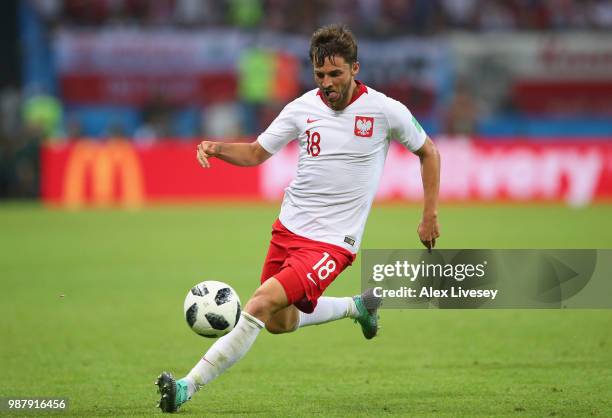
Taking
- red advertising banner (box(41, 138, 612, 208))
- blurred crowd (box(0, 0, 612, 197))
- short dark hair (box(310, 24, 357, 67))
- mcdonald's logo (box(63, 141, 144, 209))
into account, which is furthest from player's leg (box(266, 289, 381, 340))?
blurred crowd (box(0, 0, 612, 197))

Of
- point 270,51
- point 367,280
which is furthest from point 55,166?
point 367,280

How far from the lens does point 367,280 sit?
25.8ft

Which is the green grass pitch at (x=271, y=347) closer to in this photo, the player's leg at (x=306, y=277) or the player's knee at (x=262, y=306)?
the player's leg at (x=306, y=277)

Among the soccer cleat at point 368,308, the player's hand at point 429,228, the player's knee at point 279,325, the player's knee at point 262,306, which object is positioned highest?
the player's hand at point 429,228

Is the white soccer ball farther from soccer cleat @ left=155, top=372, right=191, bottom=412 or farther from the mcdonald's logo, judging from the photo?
the mcdonald's logo

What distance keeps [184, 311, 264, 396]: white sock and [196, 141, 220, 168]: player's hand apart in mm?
939

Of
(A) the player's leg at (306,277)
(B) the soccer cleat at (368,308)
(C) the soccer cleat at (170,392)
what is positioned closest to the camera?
(C) the soccer cleat at (170,392)

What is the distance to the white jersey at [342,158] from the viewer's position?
6820mm

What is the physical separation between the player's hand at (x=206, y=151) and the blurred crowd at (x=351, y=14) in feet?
70.6

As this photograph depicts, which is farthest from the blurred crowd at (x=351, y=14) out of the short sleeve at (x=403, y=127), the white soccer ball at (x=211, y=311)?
the white soccer ball at (x=211, y=311)

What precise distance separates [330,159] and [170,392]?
Answer: 174cm

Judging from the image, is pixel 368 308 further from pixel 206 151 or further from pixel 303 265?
pixel 206 151

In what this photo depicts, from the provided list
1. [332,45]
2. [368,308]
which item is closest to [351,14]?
[368,308]

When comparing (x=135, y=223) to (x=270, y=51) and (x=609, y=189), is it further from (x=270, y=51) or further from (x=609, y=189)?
(x=609, y=189)
